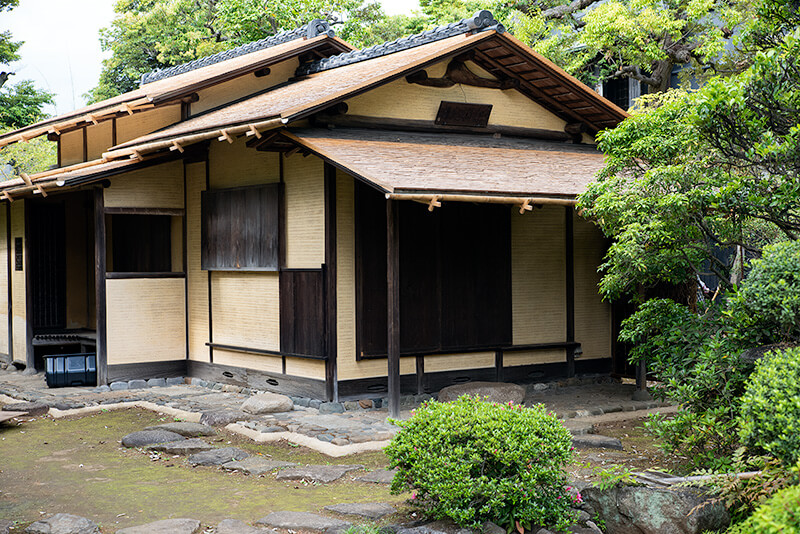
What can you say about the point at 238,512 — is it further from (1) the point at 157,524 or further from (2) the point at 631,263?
(2) the point at 631,263

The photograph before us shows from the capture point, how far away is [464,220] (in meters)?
12.0

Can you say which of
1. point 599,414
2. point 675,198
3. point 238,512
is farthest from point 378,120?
point 238,512

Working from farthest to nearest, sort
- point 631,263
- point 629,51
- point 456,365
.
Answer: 1. point 629,51
2. point 456,365
3. point 631,263

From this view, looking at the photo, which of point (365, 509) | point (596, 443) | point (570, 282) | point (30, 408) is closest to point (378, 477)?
point (365, 509)

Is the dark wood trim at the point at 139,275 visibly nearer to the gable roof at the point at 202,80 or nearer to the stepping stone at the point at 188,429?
the gable roof at the point at 202,80

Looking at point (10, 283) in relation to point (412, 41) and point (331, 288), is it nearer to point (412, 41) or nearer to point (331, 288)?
point (331, 288)

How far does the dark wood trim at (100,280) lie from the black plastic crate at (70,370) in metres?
0.32

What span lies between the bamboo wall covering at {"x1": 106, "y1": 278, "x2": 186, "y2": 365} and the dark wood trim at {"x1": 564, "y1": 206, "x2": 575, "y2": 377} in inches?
237

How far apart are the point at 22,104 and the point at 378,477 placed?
1011 inches

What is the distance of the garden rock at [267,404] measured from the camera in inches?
426

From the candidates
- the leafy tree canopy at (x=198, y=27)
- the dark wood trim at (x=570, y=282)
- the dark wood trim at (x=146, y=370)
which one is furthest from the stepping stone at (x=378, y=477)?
the leafy tree canopy at (x=198, y=27)

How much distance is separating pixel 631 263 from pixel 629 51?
1202 centimetres

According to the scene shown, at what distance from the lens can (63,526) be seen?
20.1 ft

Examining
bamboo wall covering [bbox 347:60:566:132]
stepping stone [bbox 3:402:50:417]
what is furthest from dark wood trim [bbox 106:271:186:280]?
bamboo wall covering [bbox 347:60:566:132]
